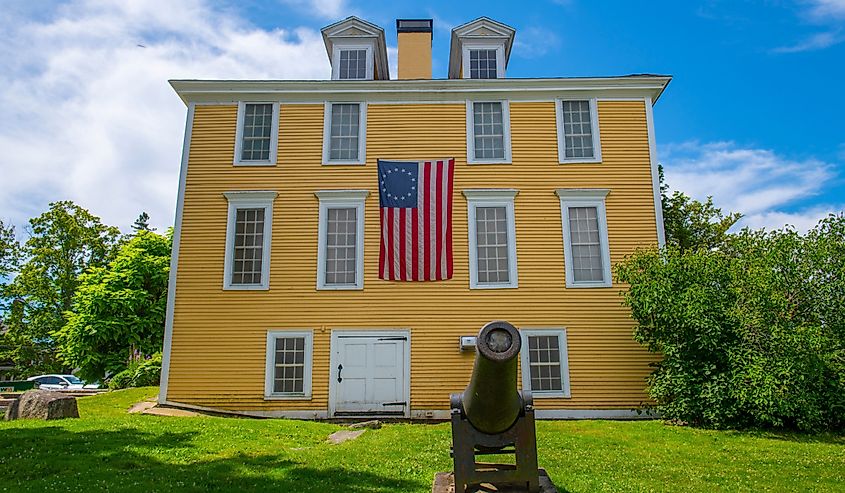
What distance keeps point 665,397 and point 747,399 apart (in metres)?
1.83

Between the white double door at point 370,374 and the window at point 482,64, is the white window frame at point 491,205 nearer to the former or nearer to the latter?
the white double door at point 370,374

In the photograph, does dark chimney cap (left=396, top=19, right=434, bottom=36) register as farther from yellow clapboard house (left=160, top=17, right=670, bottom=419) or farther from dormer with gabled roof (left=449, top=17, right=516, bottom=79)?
yellow clapboard house (left=160, top=17, right=670, bottom=419)

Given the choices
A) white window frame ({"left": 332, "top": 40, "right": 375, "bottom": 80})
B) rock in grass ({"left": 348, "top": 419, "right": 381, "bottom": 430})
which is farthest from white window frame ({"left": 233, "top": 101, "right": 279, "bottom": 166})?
rock in grass ({"left": 348, "top": 419, "right": 381, "bottom": 430})

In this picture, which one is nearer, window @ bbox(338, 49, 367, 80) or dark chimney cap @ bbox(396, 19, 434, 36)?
window @ bbox(338, 49, 367, 80)

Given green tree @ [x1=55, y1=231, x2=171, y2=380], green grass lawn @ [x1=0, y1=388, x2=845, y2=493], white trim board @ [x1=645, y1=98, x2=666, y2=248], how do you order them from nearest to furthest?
green grass lawn @ [x1=0, y1=388, x2=845, y2=493], white trim board @ [x1=645, y1=98, x2=666, y2=248], green tree @ [x1=55, y1=231, x2=171, y2=380]

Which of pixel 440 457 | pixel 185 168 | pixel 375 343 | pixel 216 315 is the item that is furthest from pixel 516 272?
pixel 185 168

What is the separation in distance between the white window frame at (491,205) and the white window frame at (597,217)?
1348 mm

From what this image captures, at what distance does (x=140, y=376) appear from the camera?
2159 cm

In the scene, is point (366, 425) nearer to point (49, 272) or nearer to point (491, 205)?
point (491, 205)

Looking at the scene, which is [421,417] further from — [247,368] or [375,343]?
[247,368]

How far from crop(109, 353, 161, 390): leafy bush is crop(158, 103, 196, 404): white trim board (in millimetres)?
7712

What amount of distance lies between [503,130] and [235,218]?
794cm

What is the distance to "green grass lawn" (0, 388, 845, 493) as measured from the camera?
7145 mm

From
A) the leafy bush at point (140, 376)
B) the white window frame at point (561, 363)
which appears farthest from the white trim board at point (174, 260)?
A: the white window frame at point (561, 363)
